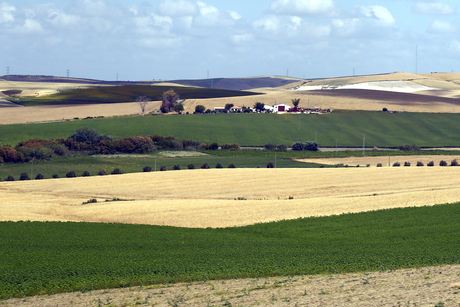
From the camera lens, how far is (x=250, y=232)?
31875 millimetres

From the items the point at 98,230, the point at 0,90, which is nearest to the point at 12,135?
the point at 98,230

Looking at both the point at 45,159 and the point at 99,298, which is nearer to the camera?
the point at 99,298

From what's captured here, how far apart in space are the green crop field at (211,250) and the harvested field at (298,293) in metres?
0.78

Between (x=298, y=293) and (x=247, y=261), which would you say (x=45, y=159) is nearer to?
(x=247, y=261)

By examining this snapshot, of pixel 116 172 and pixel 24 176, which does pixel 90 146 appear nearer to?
pixel 116 172

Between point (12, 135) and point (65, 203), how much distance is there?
183ft

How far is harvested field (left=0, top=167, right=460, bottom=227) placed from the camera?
38031mm

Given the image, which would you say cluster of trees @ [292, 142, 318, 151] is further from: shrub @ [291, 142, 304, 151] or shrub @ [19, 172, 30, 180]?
shrub @ [19, 172, 30, 180]

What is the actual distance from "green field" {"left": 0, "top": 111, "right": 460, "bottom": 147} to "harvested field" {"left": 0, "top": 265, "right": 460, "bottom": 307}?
251ft

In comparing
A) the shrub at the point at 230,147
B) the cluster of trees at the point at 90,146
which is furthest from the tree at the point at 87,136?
the shrub at the point at 230,147

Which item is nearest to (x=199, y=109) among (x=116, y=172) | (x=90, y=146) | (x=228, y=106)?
(x=228, y=106)

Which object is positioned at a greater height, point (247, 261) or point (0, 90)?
point (0, 90)

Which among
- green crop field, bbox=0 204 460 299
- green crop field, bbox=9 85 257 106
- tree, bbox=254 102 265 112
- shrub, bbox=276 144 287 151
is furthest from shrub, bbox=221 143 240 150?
green crop field, bbox=9 85 257 106

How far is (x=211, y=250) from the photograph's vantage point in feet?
84.2
